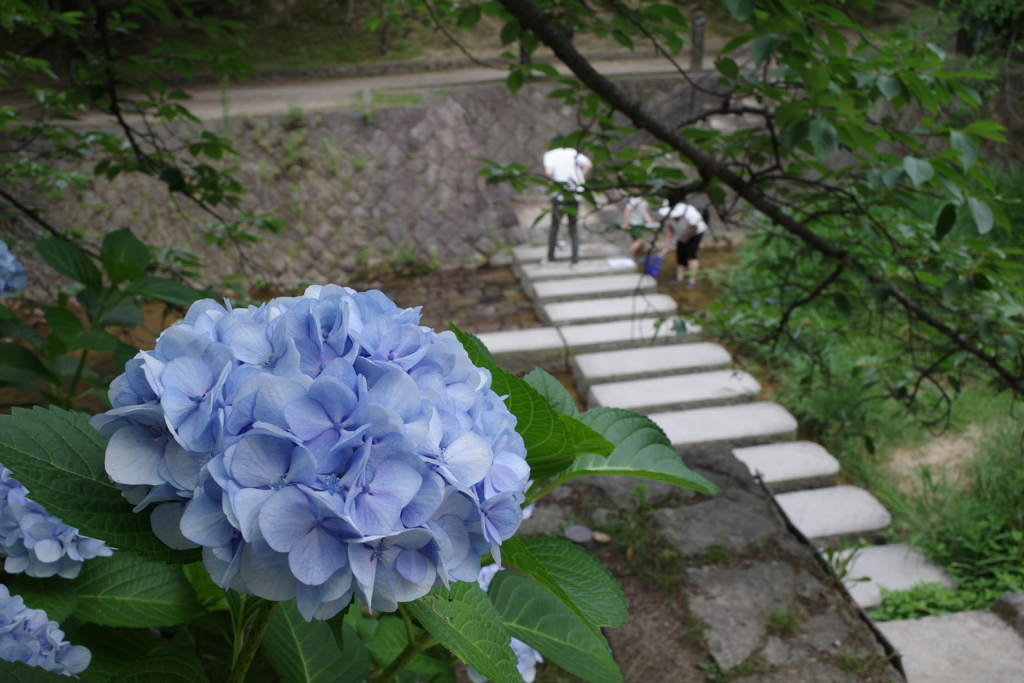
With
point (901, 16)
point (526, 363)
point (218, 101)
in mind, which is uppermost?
point (901, 16)

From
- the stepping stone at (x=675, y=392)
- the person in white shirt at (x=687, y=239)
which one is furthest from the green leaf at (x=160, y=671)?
the person in white shirt at (x=687, y=239)

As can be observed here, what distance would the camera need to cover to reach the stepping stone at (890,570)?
2.85m

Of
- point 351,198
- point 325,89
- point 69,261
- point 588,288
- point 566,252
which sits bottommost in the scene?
point 566,252

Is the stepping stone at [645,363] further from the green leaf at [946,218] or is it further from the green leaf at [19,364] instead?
the green leaf at [19,364]

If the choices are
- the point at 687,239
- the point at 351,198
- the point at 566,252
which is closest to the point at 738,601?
the point at 687,239

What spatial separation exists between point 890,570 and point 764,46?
2.68m

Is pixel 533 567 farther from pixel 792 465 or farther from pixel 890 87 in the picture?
pixel 792 465

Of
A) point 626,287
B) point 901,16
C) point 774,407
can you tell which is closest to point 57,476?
point 774,407

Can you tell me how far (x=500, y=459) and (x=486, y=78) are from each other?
8552mm

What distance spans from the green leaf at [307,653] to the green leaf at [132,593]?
0.35ft

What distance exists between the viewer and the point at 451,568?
0.44m

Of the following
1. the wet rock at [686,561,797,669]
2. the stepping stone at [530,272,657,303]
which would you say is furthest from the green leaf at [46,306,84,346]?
the stepping stone at [530,272,657,303]

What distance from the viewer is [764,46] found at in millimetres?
1303

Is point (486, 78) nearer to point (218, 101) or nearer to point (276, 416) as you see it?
point (218, 101)
